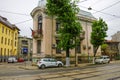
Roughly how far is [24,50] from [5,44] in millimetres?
31475

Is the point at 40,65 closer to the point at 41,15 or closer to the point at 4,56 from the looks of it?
A: the point at 41,15

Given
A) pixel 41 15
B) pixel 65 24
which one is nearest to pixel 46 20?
pixel 41 15

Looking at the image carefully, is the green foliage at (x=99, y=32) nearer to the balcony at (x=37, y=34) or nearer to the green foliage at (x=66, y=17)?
the green foliage at (x=66, y=17)

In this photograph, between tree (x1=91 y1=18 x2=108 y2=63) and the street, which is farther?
tree (x1=91 y1=18 x2=108 y2=63)

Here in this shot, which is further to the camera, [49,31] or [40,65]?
[49,31]

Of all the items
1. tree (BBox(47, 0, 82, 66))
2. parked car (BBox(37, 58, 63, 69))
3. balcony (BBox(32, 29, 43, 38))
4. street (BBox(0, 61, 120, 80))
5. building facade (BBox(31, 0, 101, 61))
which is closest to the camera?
street (BBox(0, 61, 120, 80))

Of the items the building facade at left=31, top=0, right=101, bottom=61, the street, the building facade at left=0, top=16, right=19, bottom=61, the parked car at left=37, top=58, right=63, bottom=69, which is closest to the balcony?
the building facade at left=31, top=0, right=101, bottom=61

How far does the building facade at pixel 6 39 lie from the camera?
56156mm

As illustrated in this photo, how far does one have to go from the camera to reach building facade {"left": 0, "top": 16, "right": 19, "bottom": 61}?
56.2m

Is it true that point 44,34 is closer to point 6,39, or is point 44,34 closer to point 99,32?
point 99,32

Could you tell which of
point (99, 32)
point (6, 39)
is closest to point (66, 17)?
point (99, 32)

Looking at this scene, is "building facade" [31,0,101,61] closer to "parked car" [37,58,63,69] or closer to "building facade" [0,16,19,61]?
"parked car" [37,58,63,69]

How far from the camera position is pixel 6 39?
200 ft

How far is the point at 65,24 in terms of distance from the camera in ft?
102
